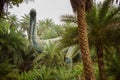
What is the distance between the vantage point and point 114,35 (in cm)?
1797

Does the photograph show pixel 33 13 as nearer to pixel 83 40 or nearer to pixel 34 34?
pixel 34 34

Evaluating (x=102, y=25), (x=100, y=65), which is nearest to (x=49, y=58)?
(x=100, y=65)

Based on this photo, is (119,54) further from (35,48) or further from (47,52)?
(35,48)

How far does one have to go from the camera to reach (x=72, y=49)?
25.9 meters

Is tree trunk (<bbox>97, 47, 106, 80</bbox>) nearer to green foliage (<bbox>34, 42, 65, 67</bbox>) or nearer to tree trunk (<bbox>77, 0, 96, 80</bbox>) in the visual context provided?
tree trunk (<bbox>77, 0, 96, 80</bbox>)

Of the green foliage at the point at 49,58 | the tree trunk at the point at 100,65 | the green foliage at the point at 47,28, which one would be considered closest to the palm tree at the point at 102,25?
the tree trunk at the point at 100,65

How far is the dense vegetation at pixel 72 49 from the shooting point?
17812 millimetres

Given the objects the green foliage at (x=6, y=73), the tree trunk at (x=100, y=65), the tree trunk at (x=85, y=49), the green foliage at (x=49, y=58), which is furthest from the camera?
the green foliage at (x=49, y=58)

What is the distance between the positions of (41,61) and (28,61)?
2.62 metres

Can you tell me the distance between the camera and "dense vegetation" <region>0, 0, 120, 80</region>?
17.8 metres

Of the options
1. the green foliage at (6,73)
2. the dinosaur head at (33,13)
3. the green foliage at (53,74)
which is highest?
the dinosaur head at (33,13)

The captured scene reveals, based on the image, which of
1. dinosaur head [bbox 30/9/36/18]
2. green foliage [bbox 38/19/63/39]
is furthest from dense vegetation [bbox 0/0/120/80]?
green foliage [bbox 38/19/63/39]

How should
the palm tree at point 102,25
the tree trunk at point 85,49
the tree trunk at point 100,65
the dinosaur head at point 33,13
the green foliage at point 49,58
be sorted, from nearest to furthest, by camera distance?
the tree trunk at point 85,49, the palm tree at point 102,25, the tree trunk at point 100,65, the green foliage at point 49,58, the dinosaur head at point 33,13

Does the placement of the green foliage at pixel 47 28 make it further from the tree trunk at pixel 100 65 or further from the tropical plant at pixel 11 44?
the tree trunk at pixel 100 65
